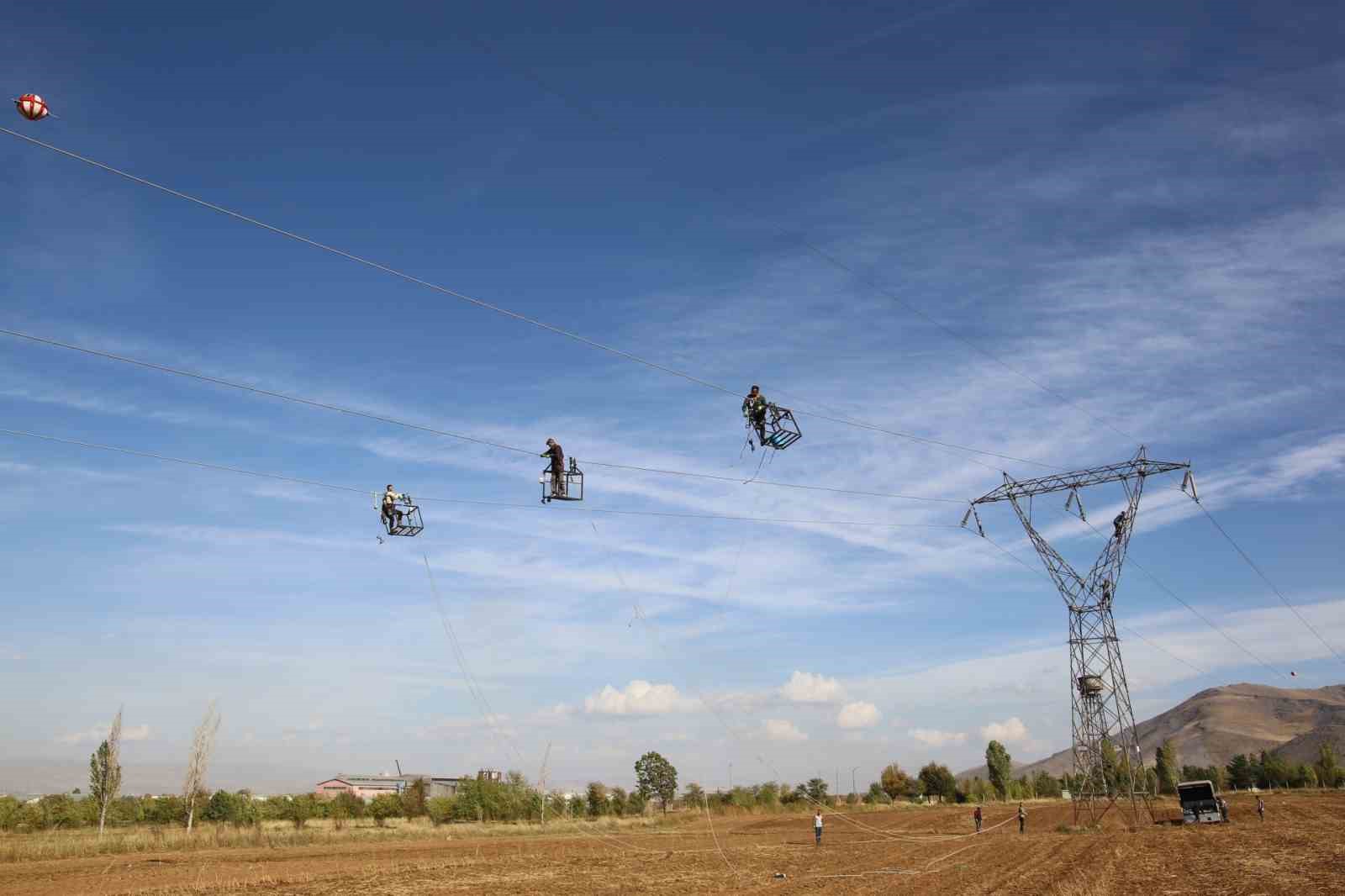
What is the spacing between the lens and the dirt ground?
35.3 m

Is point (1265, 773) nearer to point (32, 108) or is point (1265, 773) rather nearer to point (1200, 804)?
point (1200, 804)

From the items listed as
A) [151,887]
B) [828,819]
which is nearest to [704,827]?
[828,819]

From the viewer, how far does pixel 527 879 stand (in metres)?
41.9

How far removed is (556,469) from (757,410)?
22.7ft

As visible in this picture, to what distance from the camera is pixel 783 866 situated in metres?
47.2

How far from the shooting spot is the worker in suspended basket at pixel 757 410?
2784 cm

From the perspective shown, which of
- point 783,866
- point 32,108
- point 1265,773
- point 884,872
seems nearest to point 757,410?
point 32,108

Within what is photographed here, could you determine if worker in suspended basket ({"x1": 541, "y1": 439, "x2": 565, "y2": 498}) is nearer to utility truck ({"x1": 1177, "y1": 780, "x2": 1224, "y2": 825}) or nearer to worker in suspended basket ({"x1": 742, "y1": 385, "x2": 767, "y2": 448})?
worker in suspended basket ({"x1": 742, "y1": 385, "x2": 767, "y2": 448})

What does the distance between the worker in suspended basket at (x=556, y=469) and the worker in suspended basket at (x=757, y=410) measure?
6.37 metres

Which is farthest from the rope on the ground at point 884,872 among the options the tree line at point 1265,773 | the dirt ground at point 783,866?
the tree line at point 1265,773

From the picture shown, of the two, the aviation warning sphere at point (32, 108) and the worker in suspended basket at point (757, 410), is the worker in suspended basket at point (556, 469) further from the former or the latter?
the aviation warning sphere at point (32, 108)

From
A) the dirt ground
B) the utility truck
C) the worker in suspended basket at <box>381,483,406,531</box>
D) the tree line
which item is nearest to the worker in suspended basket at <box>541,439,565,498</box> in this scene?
the worker in suspended basket at <box>381,483,406,531</box>

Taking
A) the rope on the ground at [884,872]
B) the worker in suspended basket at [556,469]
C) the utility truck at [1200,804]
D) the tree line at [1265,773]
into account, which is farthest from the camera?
the tree line at [1265,773]

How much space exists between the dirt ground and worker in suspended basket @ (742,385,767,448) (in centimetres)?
1915
